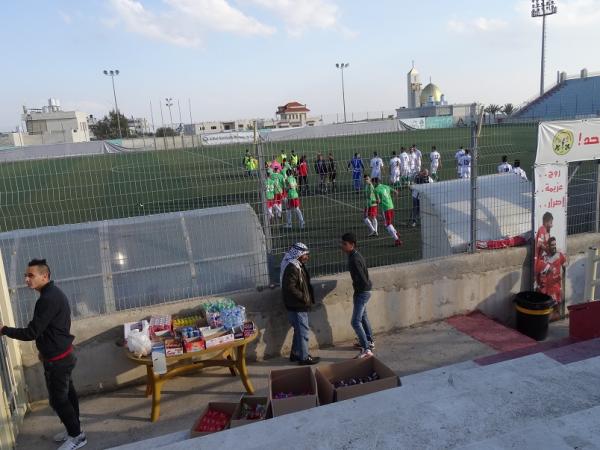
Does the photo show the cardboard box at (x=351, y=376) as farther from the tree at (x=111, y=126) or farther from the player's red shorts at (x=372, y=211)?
the tree at (x=111, y=126)

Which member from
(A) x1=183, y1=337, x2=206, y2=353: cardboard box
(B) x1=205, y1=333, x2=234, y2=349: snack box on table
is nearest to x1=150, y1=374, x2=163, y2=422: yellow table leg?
(A) x1=183, y1=337, x2=206, y2=353: cardboard box

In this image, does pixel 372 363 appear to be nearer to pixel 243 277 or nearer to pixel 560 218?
pixel 243 277

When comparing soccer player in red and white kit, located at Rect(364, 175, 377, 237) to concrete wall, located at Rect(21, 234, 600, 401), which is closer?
concrete wall, located at Rect(21, 234, 600, 401)

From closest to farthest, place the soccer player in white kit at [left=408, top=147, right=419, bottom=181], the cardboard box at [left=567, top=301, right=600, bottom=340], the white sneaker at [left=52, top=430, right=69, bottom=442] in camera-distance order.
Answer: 1. the white sneaker at [left=52, top=430, right=69, bottom=442]
2. the cardboard box at [left=567, top=301, right=600, bottom=340]
3. the soccer player in white kit at [left=408, top=147, right=419, bottom=181]

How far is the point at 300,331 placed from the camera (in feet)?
21.1

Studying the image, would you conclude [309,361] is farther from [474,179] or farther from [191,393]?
[474,179]

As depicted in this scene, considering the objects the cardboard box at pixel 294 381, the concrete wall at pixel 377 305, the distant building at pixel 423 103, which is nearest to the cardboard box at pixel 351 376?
the cardboard box at pixel 294 381

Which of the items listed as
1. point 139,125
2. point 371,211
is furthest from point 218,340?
point 139,125

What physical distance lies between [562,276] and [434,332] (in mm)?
2819

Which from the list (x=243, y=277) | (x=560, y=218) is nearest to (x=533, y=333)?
(x=560, y=218)

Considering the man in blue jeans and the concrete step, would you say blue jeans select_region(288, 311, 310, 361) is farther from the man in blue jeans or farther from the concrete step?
the concrete step

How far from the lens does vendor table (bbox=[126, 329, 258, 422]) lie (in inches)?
214

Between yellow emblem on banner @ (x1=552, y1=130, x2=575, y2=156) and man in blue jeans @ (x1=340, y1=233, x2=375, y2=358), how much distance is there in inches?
160

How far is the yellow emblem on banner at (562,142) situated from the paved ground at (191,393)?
3.06 metres
